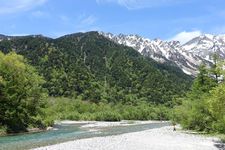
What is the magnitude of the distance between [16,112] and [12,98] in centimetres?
310

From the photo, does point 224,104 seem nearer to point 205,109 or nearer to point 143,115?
point 205,109

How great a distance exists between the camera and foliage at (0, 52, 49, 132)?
3540 inches

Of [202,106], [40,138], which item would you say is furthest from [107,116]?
[40,138]

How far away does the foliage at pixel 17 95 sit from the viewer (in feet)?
295

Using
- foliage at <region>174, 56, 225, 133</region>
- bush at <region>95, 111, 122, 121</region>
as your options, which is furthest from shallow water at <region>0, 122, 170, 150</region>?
bush at <region>95, 111, 122, 121</region>

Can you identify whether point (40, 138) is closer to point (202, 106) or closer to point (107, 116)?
point (202, 106)

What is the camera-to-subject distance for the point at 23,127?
92000mm

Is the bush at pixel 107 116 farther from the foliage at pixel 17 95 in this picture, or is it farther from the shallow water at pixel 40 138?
the shallow water at pixel 40 138

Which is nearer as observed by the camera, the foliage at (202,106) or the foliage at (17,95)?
the foliage at (202,106)

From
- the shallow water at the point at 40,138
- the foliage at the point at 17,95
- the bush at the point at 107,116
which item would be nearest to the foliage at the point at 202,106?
the shallow water at the point at 40,138

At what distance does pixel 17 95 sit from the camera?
94.4 metres

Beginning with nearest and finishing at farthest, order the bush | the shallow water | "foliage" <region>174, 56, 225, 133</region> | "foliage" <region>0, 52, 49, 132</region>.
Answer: the shallow water < "foliage" <region>174, 56, 225, 133</region> < "foliage" <region>0, 52, 49, 132</region> < the bush

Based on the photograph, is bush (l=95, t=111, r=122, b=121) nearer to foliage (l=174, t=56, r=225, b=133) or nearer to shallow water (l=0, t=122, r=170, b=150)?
foliage (l=174, t=56, r=225, b=133)

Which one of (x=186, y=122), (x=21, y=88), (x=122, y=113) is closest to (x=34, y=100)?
(x=21, y=88)
